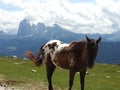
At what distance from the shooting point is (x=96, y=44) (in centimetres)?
2120

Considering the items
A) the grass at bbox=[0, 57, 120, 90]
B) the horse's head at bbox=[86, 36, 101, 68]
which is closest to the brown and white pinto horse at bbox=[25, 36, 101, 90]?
the horse's head at bbox=[86, 36, 101, 68]

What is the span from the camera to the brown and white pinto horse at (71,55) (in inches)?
842

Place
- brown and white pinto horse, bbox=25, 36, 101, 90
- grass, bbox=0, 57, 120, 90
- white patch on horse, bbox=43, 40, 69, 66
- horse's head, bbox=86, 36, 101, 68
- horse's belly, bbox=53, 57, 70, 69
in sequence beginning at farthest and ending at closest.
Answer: grass, bbox=0, 57, 120, 90
white patch on horse, bbox=43, 40, 69, 66
horse's belly, bbox=53, 57, 70, 69
brown and white pinto horse, bbox=25, 36, 101, 90
horse's head, bbox=86, 36, 101, 68

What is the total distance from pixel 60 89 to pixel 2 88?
4.78 meters

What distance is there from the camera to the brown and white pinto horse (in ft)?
70.2

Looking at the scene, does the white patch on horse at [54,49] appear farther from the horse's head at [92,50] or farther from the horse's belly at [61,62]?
the horse's head at [92,50]

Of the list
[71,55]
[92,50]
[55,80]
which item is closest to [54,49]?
[71,55]

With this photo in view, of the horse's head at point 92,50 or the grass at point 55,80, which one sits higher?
the horse's head at point 92,50

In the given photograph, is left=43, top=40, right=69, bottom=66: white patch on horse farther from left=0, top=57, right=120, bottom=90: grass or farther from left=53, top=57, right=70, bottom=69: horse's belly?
left=0, top=57, right=120, bottom=90: grass

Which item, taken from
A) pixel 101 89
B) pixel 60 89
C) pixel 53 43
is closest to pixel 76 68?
pixel 53 43

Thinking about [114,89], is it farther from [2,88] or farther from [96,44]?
[96,44]

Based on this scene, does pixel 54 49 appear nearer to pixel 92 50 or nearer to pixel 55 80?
pixel 92 50

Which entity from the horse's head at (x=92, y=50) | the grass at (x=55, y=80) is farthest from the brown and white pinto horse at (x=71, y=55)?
the grass at (x=55, y=80)

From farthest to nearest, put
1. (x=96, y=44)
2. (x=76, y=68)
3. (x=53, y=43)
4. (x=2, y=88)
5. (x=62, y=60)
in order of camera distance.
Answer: (x=2, y=88), (x=53, y=43), (x=62, y=60), (x=76, y=68), (x=96, y=44)
